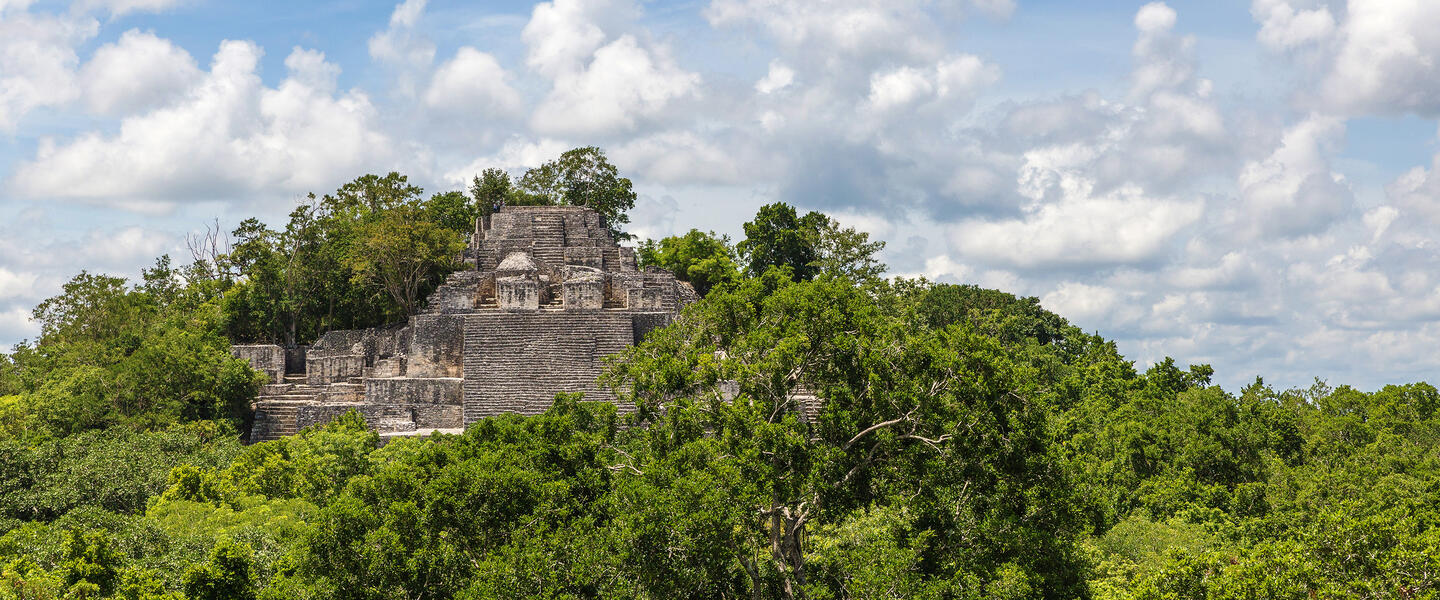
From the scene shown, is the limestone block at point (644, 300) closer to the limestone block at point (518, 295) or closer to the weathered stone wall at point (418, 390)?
the limestone block at point (518, 295)

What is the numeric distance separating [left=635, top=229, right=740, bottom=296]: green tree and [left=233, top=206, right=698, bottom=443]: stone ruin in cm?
774

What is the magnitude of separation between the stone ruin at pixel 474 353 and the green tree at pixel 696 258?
7.74m

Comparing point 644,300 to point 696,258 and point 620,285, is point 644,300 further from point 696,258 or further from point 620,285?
point 696,258

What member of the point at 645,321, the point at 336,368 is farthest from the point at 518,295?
the point at 336,368

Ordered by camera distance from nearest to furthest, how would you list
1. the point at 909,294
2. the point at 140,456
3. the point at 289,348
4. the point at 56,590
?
1. the point at 56,590
2. the point at 140,456
3. the point at 289,348
4. the point at 909,294

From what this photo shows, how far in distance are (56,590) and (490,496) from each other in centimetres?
451

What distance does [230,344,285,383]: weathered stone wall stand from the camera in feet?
106

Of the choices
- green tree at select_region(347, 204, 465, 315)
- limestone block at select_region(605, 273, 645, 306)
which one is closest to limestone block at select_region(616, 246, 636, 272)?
limestone block at select_region(605, 273, 645, 306)

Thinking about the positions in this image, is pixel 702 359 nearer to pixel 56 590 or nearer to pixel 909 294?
Answer: pixel 56 590

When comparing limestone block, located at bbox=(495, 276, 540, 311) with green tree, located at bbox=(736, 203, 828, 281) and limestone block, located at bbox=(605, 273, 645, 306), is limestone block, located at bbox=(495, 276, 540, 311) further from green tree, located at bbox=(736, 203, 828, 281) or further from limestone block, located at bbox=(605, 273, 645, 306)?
green tree, located at bbox=(736, 203, 828, 281)

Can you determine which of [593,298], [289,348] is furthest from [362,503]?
[289,348]

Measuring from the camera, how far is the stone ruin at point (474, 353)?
27.8 metres

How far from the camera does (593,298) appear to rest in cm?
2948

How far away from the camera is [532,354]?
28.2 meters
